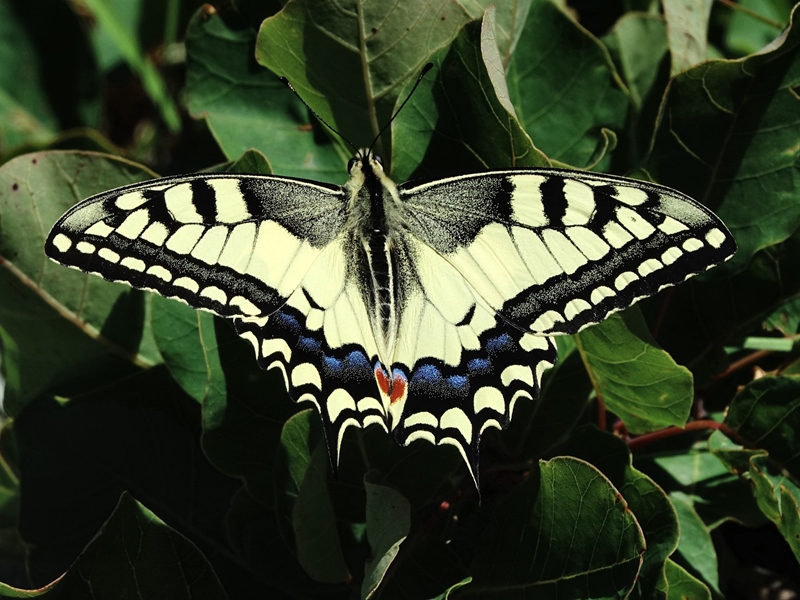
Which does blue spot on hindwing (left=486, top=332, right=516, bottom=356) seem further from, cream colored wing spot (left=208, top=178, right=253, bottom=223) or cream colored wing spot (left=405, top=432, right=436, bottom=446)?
cream colored wing spot (left=208, top=178, right=253, bottom=223)

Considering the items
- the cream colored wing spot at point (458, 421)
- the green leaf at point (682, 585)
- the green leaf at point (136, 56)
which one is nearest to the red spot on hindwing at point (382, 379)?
the cream colored wing spot at point (458, 421)

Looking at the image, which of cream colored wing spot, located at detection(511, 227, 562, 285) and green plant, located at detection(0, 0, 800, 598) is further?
cream colored wing spot, located at detection(511, 227, 562, 285)

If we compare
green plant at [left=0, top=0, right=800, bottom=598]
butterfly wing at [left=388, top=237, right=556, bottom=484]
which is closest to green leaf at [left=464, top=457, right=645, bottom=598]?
green plant at [left=0, top=0, right=800, bottom=598]

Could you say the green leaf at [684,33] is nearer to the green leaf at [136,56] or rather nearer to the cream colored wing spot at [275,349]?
the cream colored wing spot at [275,349]

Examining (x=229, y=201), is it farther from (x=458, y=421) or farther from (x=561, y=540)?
(x=561, y=540)

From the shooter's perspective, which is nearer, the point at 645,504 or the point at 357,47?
the point at 645,504

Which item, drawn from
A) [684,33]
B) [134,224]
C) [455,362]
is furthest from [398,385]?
[684,33]
